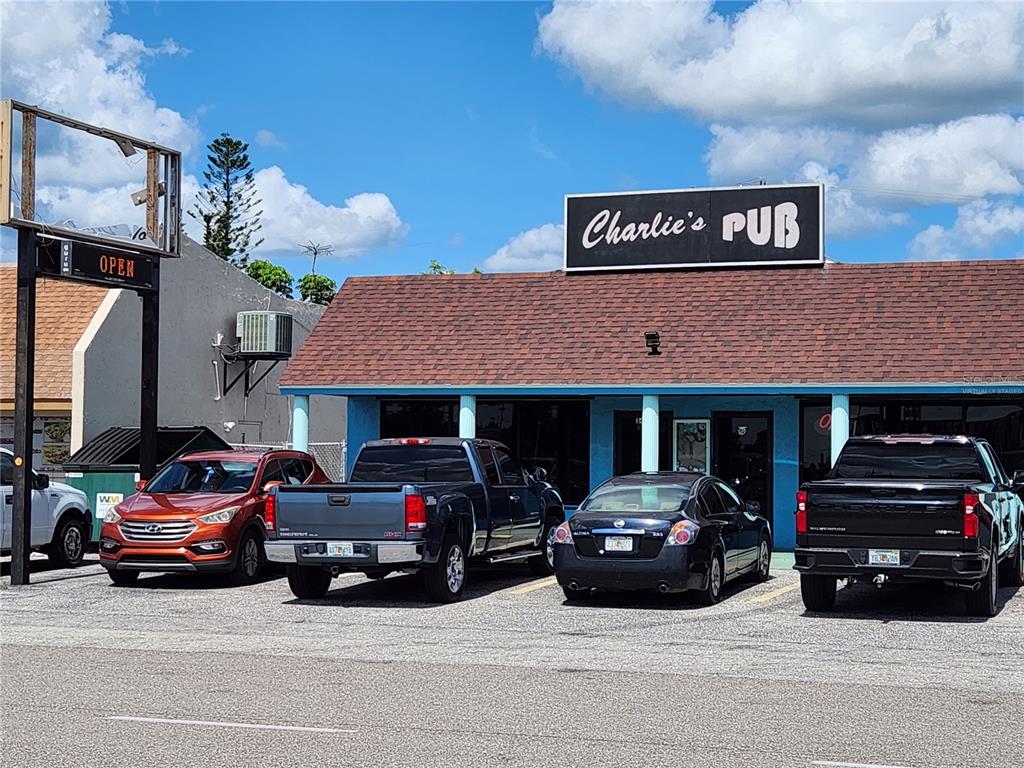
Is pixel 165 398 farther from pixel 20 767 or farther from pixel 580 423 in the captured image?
pixel 20 767

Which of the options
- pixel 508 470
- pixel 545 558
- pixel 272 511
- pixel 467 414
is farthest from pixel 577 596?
pixel 467 414

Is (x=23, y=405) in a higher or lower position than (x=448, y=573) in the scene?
higher

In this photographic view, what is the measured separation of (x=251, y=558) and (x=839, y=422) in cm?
914

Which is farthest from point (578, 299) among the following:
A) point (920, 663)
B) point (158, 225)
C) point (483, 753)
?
point (483, 753)

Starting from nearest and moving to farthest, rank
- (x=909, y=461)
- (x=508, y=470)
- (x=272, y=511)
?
Result: (x=272, y=511) < (x=909, y=461) < (x=508, y=470)

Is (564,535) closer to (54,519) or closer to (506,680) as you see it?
(506,680)

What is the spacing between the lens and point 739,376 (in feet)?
71.1

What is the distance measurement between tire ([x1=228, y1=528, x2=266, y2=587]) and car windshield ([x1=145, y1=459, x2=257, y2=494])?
2.40 ft

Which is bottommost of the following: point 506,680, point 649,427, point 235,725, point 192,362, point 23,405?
point 506,680

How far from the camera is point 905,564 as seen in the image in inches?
561

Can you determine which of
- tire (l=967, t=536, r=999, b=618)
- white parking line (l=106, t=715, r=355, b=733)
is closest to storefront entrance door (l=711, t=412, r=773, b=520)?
tire (l=967, t=536, r=999, b=618)

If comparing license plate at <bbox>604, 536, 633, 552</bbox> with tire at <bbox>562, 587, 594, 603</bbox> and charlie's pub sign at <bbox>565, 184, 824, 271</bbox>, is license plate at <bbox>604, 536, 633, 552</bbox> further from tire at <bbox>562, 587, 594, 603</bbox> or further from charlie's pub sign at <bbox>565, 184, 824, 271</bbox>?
charlie's pub sign at <bbox>565, 184, 824, 271</bbox>

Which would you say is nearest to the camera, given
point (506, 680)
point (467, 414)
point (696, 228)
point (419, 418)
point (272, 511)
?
point (506, 680)

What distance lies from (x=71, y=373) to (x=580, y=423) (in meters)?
10.1
